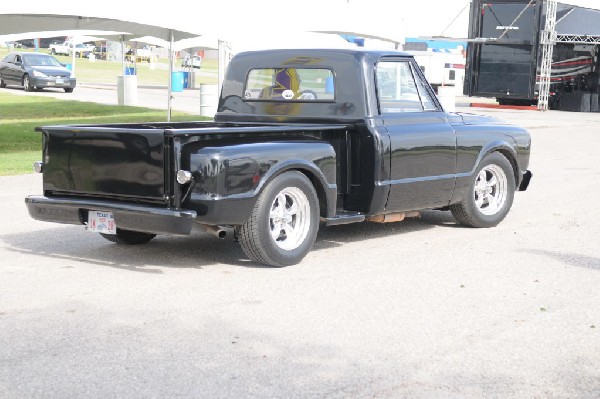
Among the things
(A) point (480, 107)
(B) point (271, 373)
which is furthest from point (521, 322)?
(A) point (480, 107)

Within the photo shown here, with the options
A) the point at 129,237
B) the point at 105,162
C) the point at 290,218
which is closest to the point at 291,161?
the point at 290,218

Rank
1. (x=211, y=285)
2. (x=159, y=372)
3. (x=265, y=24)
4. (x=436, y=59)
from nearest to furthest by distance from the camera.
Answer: (x=159, y=372), (x=211, y=285), (x=265, y=24), (x=436, y=59)

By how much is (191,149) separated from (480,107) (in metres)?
30.5

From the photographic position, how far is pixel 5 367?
479 centimetres

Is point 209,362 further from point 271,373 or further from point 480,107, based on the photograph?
point 480,107

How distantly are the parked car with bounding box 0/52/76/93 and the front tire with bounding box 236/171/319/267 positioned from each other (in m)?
31.5

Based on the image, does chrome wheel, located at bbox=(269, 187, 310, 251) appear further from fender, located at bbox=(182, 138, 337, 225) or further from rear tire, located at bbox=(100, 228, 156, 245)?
rear tire, located at bbox=(100, 228, 156, 245)

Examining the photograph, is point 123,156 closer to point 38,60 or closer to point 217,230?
point 217,230

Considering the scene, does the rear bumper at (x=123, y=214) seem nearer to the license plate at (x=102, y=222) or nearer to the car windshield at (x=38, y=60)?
the license plate at (x=102, y=222)

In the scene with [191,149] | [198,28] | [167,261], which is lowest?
[167,261]

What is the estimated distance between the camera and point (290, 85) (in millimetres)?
8641

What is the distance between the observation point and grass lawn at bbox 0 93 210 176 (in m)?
15.4

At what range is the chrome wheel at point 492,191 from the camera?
9.48 m

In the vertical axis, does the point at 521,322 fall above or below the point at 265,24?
below
